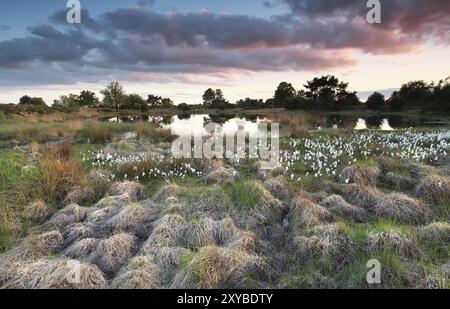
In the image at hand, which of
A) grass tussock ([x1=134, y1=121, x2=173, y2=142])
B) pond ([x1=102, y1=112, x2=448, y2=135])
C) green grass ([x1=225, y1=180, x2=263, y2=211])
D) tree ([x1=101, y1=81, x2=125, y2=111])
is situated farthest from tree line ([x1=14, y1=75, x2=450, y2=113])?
green grass ([x1=225, y1=180, x2=263, y2=211])

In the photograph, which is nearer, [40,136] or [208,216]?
[208,216]

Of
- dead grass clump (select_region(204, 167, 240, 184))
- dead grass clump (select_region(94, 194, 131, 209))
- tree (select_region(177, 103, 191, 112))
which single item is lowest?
dead grass clump (select_region(94, 194, 131, 209))

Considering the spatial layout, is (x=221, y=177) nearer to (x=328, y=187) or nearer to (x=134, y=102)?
(x=328, y=187)

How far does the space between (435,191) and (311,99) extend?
239ft

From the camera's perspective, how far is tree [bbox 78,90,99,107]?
109938 mm

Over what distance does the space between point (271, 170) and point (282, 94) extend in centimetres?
8371

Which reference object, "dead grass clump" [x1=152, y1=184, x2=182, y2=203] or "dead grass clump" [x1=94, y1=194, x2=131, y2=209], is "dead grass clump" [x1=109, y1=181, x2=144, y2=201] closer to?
"dead grass clump" [x1=94, y1=194, x2=131, y2=209]

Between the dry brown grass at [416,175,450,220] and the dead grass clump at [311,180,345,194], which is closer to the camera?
the dry brown grass at [416,175,450,220]

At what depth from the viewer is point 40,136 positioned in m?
21.5

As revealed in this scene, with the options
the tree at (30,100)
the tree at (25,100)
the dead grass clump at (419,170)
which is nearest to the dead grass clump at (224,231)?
the dead grass clump at (419,170)

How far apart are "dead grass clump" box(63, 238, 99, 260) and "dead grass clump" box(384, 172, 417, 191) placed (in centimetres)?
745

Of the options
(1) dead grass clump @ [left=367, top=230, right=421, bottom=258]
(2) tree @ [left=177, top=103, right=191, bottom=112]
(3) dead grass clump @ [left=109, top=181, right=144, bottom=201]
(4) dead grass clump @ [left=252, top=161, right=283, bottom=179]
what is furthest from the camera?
(2) tree @ [left=177, top=103, right=191, bottom=112]
